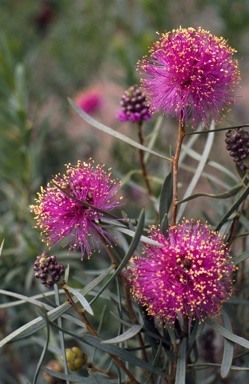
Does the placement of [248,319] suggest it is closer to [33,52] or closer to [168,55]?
[168,55]

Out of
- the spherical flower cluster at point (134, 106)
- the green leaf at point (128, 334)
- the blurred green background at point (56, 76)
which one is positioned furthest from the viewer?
the blurred green background at point (56, 76)

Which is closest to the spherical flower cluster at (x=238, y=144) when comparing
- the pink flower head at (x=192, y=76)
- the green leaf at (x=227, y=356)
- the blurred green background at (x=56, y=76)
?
the pink flower head at (x=192, y=76)

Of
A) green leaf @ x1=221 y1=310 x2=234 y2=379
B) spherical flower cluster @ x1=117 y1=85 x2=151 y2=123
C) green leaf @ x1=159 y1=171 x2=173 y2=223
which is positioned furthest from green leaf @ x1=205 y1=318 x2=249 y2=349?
spherical flower cluster @ x1=117 y1=85 x2=151 y2=123

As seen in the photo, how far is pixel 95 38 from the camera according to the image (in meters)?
1.96

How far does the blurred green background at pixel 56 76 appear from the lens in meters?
1.05

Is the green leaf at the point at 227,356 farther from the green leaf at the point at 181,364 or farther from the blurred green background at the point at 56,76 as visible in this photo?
the blurred green background at the point at 56,76

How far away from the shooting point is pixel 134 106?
723mm

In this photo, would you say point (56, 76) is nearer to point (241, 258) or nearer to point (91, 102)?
point (91, 102)

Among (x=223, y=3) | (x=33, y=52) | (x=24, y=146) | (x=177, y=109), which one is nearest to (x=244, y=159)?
(x=177, y=109)

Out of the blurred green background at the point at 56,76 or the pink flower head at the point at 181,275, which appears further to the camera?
the blurred green background at the point at 56,76

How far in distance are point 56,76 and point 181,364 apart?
4.92 feet

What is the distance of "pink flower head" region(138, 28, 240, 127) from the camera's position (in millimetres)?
535

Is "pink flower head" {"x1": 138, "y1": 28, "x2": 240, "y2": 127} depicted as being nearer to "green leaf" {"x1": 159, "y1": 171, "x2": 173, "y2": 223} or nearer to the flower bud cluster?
"green leaf" {"x1": 159, "y1": 171, "x2": 173, "y2": 223}

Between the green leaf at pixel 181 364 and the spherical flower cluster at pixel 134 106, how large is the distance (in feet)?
0.97
